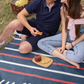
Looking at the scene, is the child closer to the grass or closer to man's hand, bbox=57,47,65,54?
man's hand, bbox=57,47,65,54

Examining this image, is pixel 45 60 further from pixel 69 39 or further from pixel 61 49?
pixel 69 39

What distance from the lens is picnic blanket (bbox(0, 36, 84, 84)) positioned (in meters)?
1.67

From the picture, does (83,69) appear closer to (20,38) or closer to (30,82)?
(30,82)

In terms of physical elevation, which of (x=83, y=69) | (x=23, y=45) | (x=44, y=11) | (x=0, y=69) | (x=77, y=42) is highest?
(x=44, y=11)

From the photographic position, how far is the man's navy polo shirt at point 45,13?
1.77 m

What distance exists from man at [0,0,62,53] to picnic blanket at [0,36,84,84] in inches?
8.6

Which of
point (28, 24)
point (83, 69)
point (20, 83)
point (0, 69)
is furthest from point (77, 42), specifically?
point (0, 69)

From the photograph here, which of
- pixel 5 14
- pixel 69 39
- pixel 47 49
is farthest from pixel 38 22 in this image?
pixel 5 14

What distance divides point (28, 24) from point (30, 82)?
0.97m

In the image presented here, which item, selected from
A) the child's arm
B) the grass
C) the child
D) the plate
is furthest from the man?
the grass

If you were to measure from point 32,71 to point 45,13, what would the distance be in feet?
3.30

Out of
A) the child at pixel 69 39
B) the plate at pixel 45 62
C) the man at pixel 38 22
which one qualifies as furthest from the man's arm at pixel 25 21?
the plate at pixel 45 62

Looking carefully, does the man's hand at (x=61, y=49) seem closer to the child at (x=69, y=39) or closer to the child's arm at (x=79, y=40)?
the child at (x=69, y=39)

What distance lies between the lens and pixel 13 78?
1693 mm
